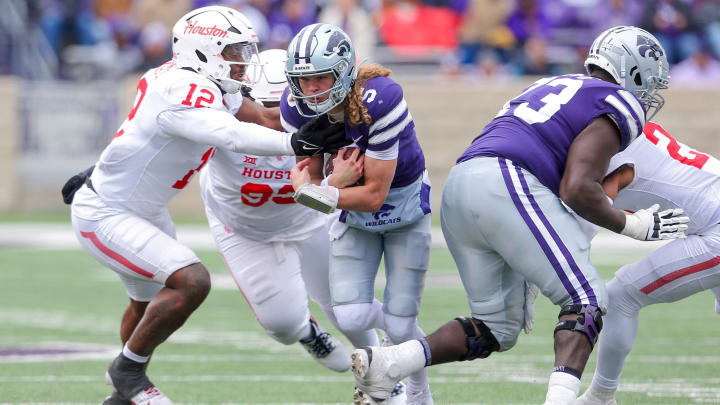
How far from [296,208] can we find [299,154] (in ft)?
3.91

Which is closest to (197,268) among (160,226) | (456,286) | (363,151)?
(160,226)

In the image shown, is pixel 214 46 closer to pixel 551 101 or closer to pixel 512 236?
pixel 551 101

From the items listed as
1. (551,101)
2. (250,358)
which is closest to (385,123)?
(551,101)

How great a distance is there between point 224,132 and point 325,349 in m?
1.56

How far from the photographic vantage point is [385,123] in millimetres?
4703

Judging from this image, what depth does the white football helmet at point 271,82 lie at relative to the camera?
587 cm

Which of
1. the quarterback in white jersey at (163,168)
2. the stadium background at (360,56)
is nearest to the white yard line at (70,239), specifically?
the stadium background at (360,56)

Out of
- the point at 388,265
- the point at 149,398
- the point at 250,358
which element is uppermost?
the point at 388,265

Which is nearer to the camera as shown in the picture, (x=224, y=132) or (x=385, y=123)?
(x=385, y=123)

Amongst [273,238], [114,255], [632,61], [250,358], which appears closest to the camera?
[632,61]

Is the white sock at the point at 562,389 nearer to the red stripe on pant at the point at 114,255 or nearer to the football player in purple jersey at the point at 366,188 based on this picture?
the football player in purple jersey at the point at 366,188

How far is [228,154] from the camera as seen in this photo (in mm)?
5762

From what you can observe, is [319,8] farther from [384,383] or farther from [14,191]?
[384,383]

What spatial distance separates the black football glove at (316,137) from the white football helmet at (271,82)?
1102mm
